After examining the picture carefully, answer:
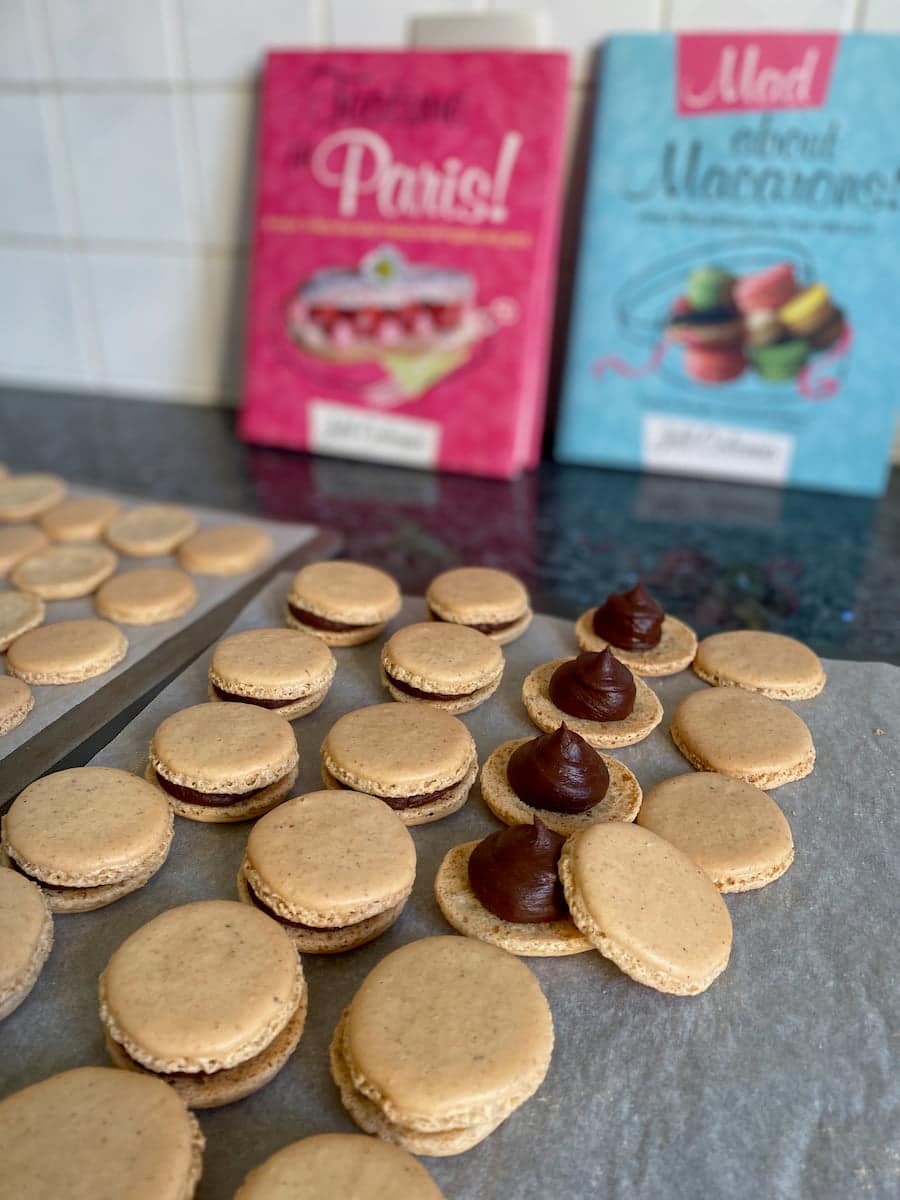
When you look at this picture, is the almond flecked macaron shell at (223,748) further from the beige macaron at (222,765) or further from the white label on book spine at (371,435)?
the white label on book spine at (371,435)

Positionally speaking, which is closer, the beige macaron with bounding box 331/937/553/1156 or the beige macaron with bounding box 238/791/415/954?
the beige macaron with bounding box 331/937/553/1156

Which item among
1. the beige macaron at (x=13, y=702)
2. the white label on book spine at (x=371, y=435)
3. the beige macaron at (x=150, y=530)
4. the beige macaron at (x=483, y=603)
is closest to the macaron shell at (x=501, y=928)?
the beige macaron at (x=483, y=603)

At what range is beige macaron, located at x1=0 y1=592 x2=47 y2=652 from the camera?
4.12ft

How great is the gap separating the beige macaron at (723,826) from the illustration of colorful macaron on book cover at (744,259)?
892 millimetres

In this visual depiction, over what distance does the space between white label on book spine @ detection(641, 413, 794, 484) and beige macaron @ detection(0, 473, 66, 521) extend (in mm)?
1098

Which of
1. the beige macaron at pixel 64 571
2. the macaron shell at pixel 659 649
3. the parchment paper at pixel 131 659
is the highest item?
the macaron shell at pixel 659 649

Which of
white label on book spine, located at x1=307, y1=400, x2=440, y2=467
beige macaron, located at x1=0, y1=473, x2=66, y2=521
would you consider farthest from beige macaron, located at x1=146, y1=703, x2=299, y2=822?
white label on book spine, located at x1=307, y1=400, x2=440, y2=467

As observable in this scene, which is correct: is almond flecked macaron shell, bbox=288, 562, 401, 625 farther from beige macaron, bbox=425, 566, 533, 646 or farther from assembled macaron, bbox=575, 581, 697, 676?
assembled macaron, bbox=575, 581, 697, 676

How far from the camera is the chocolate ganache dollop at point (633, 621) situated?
3.95 feet

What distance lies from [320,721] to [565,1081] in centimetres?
53

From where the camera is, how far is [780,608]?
1396 mm

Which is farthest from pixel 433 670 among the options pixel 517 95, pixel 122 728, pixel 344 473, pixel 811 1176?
pixel 517 95

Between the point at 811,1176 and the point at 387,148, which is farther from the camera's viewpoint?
the point at 387,148

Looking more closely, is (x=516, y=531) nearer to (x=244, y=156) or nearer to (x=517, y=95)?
(x=517, y=95)
